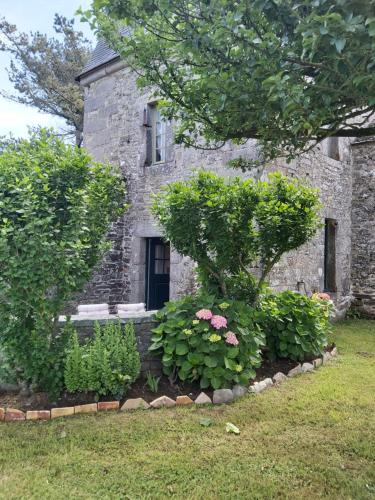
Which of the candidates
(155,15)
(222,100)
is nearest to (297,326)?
(222,100)

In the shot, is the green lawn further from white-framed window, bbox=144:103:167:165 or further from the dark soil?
white-framed window, bbox=144:103:167:165

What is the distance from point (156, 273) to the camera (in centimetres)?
918

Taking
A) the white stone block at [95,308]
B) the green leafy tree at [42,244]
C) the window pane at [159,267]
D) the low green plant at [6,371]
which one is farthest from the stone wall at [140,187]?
the low green plant at [6,371]

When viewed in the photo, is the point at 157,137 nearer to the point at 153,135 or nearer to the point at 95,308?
the point at 153,135

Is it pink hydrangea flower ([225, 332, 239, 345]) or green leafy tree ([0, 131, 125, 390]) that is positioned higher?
green leafy tree ([0, 131, 125, 390])

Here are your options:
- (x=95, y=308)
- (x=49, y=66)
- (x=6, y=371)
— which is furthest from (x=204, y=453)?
(x=49, y=66)

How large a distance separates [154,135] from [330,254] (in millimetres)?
4886

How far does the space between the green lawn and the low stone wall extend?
0.77m

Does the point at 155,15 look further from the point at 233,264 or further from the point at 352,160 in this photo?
the point at 352,160

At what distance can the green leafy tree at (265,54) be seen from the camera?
1.97 meters

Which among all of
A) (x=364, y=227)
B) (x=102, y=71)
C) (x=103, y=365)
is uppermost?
(x=102, y=71)

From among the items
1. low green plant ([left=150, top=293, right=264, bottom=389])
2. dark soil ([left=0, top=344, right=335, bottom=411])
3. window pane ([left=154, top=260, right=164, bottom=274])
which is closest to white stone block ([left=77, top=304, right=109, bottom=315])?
low green plant ([left=150, top=293, right=264, bottom=389])

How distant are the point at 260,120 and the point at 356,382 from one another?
3421mm

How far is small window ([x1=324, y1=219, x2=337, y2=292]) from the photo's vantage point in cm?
909
